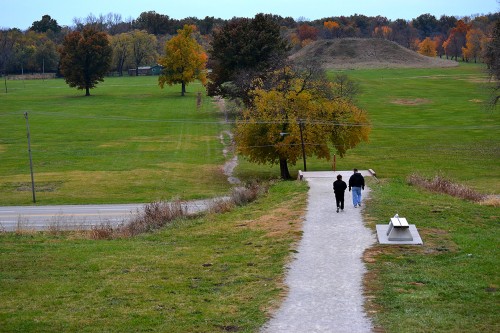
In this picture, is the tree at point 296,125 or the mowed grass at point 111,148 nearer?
the tree at point 296,125

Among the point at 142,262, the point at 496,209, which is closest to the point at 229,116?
the point at 496,209

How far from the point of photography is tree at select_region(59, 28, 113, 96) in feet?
398

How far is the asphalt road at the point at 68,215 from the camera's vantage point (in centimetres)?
3691

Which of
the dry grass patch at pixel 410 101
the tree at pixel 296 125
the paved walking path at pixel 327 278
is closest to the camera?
the paved walking path at pixel 327 278

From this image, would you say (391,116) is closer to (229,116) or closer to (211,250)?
(229,116)

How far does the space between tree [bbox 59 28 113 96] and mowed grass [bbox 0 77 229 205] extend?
3535 millimetres

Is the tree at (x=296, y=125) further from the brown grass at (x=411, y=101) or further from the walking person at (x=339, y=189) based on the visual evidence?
the brown grass at (x=411, y=101)

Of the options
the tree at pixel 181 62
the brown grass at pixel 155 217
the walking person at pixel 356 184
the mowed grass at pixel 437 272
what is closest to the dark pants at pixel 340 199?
the walking person at pixel 356 184

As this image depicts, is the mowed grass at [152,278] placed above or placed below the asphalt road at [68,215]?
above

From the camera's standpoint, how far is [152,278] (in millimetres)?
19188

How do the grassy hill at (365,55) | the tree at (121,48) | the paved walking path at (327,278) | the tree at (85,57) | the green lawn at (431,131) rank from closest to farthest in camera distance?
the paved walking path at (327,278) → the green lawn at (431,131) → the tree at (85,57) → the grassy hill at (365,55) → the tree at (121,48)

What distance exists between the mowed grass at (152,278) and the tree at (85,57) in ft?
319

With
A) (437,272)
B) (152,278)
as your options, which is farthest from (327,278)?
(152,278)

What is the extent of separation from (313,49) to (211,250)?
151 metres
